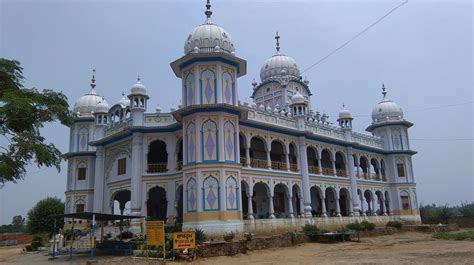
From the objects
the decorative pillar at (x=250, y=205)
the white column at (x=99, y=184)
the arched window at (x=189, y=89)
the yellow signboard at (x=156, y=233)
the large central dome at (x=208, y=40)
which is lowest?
the yellow signboard at (x=156, y=233)

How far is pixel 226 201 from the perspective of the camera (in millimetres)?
19938

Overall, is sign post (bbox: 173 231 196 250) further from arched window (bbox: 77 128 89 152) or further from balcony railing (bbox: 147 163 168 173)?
arched window (bbox: 77 128 89 152)

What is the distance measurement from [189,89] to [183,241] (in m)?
9.36

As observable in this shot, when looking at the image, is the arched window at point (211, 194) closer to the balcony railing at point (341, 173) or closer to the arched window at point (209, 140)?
the arched window at point (209, 140)

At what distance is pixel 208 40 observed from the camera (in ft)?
72.8

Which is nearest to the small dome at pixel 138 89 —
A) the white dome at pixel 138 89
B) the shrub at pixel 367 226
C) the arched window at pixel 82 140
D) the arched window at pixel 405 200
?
the white dome at pixel 138 89

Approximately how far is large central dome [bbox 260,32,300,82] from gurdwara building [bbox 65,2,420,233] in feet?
0.38

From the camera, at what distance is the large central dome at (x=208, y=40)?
22.1 m

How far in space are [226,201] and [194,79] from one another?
6627 millimetres

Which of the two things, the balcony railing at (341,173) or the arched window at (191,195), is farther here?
the balcony railing at (341,173)

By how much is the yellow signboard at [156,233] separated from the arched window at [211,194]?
460 centimetres

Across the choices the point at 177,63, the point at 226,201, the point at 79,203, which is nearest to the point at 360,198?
the point at 226,201

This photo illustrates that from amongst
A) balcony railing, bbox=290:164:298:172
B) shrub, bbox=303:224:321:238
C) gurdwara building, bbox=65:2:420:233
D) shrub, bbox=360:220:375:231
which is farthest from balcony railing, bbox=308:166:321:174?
shrub, bbox=303:224:321:238

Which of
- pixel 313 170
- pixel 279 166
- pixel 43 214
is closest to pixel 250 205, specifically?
pixel 279 166
